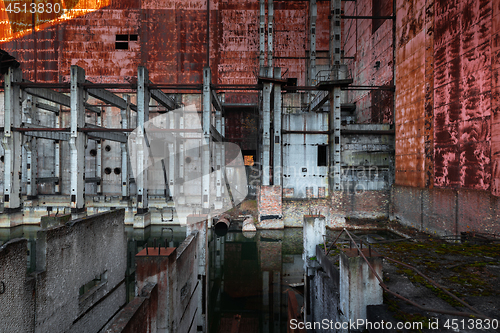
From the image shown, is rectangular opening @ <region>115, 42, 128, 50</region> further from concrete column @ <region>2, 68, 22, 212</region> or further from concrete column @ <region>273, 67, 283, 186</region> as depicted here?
concrete column @ <region>273, 67, 283, 186</region>

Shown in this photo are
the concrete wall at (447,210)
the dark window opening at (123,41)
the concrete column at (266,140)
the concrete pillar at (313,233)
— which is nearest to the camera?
the concrete pillar at (313,233)

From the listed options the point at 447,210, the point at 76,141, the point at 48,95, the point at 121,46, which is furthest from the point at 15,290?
the point at 121,46

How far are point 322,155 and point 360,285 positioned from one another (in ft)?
40.4

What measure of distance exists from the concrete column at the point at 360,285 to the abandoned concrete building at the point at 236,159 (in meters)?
0.03

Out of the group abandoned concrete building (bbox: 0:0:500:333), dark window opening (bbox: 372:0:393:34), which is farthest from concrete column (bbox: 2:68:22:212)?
dark window opening (bbox: 372:0:393:34)

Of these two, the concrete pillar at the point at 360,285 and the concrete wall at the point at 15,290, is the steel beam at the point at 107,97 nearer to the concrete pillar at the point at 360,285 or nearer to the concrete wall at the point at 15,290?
the concrete wall at the point at 15,290

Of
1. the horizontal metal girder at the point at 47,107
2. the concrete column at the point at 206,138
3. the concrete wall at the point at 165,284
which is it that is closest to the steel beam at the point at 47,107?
the horizontal metal girder at the point at 47,107

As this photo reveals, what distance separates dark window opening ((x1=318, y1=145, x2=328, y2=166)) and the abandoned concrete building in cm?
15

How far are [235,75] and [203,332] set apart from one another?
18791 millimetres

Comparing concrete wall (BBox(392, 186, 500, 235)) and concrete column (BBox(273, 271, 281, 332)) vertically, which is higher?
concrete wall (BBox(392, 186, 500, 235))

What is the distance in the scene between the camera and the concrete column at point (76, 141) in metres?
13.9

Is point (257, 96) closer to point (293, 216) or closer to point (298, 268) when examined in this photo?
point (293, 216)

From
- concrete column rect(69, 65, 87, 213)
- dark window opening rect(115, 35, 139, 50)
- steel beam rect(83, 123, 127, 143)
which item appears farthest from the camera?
dark window opening rect(115, 35, 139, 50)

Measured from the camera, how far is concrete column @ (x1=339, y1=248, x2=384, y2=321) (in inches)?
154
